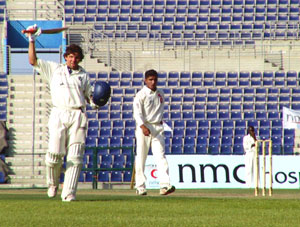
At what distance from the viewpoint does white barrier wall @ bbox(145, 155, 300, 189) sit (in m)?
20.7

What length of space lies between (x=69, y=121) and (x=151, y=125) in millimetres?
2394

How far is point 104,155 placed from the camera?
24328 millimetres

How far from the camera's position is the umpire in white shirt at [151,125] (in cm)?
1192

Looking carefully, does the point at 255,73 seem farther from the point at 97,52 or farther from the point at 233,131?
the point at 97,52

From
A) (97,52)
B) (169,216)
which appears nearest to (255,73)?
(97,52)

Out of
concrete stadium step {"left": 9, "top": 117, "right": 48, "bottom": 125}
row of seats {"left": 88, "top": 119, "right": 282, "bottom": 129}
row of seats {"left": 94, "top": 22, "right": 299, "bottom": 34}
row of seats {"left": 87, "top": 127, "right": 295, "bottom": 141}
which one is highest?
row of seats {"left": 94, "top": 22, "right": 299, "bottom": 34}

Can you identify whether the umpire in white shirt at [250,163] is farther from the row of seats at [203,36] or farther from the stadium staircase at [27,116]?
the row of seats at [203,36]

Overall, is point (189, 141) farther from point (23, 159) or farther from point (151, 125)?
point (151, 125)

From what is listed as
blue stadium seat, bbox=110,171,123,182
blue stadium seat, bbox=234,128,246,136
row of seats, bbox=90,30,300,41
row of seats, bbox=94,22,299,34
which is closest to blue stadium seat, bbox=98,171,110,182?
blue stadium seat, bbox=110,171,123,182

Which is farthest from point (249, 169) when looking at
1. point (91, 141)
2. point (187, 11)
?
point (187, 11)

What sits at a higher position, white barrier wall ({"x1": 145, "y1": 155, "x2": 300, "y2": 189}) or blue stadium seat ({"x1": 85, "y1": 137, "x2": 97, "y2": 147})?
blue stadium seat ({"x1": 85, "y1": 137, "x2": 97, "y2": 147})

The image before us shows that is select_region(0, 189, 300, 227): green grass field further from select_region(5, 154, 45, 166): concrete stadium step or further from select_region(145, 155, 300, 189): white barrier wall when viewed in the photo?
select_region(5, 154, 45, 166): concrete stadium step

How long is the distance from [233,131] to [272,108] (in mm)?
2386

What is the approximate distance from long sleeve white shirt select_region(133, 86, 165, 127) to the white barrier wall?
8.49m
